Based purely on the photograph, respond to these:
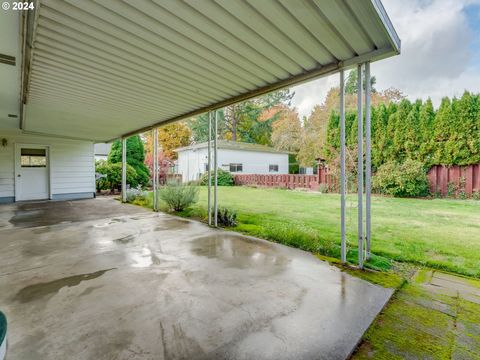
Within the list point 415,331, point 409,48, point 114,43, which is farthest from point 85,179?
point 409,48

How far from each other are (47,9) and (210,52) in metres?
1.55

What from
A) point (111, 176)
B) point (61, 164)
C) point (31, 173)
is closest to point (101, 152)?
point (111, 176)

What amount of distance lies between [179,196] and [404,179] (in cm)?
811

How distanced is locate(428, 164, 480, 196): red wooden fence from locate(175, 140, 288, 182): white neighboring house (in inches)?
477

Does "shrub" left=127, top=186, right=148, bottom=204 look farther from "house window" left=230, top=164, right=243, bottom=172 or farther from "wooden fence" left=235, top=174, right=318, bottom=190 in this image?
"house window" left=230, top=164, right=243, bottom=172

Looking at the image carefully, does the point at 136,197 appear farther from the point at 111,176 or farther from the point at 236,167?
the point at 236,167

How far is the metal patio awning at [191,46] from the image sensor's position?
2152 mm

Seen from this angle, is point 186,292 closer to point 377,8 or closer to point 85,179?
point 377,8

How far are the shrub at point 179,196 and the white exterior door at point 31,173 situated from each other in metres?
5.76

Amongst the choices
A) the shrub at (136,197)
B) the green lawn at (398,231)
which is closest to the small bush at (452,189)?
the green lawn at (398,231)

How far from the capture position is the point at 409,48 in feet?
38.5

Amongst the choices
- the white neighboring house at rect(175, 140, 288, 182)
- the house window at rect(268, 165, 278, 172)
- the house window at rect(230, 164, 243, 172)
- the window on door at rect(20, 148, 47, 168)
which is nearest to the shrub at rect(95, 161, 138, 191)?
the window on door at rect(20, 148, 47, 168)

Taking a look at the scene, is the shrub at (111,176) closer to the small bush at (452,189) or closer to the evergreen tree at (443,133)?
the evergreen tree at (443,133)

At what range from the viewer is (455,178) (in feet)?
28.2
